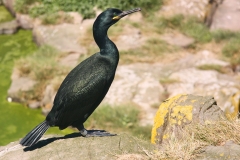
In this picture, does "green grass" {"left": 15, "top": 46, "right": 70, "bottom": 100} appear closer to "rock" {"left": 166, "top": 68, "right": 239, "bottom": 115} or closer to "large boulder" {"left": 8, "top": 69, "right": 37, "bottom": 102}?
"large boulder" {"left": 8, "top": 69, "right": 37, "bottom": 102}

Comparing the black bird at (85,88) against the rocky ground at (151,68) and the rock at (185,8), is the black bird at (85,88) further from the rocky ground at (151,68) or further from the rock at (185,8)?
the rock at (185,8)

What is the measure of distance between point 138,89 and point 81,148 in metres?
3.87

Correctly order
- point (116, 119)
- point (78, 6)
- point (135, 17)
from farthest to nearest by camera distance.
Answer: point (78, 6) < point (135, 17) < point (116, 119)

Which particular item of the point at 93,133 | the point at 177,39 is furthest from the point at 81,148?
the point at 177,39

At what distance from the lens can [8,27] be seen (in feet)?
34.7

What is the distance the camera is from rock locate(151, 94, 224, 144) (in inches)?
172

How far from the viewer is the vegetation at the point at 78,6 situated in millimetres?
10531

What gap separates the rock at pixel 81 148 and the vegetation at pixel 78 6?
6683 mm

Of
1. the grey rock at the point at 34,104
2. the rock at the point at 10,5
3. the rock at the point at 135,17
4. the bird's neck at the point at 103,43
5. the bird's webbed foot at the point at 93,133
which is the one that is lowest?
the grey rock at the point at 34,104

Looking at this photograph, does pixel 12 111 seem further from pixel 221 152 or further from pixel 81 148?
pixel 221 152

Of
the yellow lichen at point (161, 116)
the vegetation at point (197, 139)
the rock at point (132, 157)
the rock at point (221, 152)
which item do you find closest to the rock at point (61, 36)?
the yellow lichen at point (161, 116)

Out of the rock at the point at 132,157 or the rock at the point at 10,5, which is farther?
the rock at the point at 10,5

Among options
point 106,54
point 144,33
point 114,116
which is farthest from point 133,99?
point 106,54

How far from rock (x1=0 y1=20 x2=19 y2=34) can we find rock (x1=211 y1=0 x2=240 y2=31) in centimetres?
498
